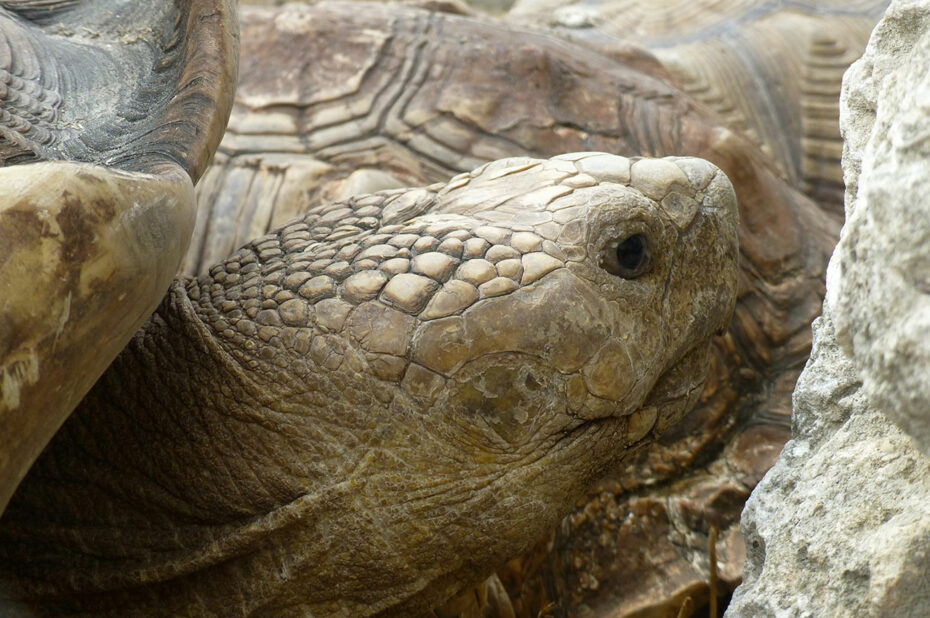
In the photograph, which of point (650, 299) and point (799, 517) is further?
point (650, 299)

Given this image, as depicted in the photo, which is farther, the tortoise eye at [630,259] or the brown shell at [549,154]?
the brown shell at [549,154]

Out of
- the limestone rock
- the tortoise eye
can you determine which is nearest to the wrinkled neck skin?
the tortoise eye

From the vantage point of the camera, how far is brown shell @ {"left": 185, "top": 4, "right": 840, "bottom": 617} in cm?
212

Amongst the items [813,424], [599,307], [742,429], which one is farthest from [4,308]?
[742,429]

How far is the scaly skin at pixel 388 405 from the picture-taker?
133 centimetres

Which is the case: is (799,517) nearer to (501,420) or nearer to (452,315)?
(501,420)

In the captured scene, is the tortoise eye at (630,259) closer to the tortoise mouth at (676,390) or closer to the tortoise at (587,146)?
the tortoise mouth at (676,390)

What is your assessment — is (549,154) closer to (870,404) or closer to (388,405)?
(388,405)

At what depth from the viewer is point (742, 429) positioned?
7.58ft

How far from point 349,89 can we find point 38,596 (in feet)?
4.11

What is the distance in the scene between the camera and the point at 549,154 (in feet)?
7.26

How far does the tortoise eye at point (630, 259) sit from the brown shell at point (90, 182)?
0.57 m

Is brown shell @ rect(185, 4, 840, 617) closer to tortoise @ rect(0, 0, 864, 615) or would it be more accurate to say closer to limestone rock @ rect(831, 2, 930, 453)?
tortoise @ rect(0, 0, 864, 615)

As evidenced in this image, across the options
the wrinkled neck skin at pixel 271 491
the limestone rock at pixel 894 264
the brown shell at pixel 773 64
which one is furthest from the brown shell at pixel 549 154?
the limestone rock at pixel 894 264
